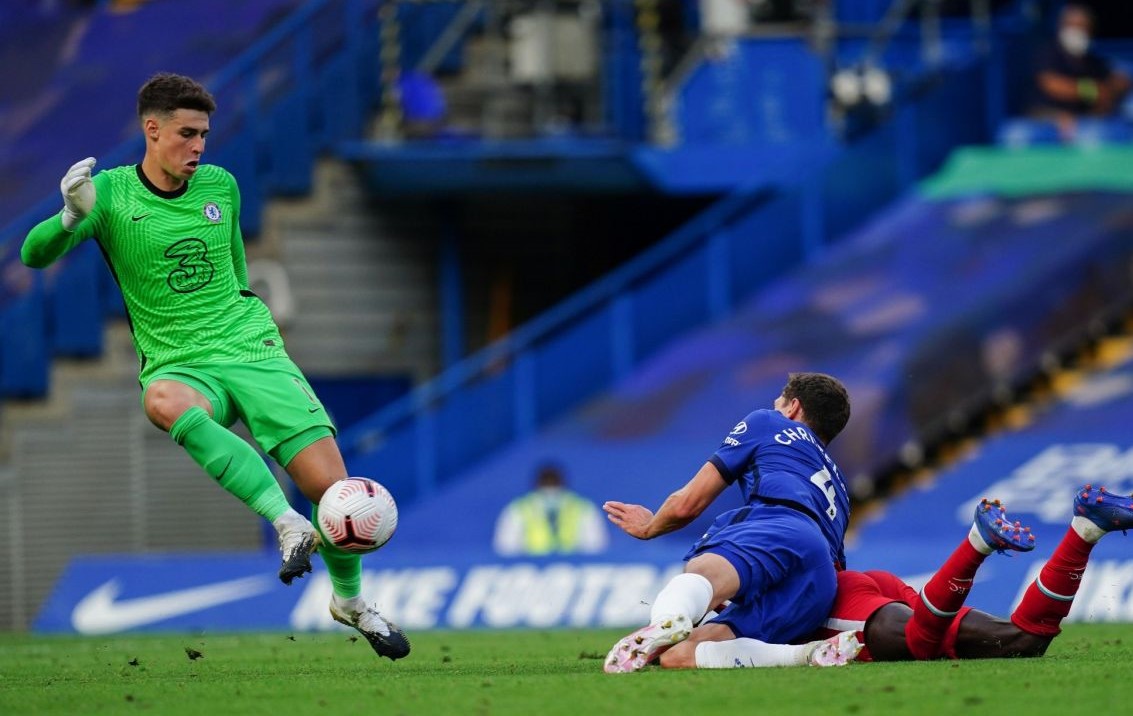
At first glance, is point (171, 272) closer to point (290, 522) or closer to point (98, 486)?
point (290, 522)

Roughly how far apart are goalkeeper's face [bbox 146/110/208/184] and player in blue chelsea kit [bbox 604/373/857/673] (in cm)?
237

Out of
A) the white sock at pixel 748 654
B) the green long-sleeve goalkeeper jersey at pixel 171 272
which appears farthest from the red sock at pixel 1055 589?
the green long-sleeve goalkeeper jersey at pixel 171 272

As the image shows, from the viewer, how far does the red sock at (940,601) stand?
8.20m

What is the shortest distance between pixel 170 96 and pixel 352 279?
43.9 feet

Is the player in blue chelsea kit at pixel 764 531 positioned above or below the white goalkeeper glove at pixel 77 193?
below

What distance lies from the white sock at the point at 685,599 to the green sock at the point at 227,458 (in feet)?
5.45

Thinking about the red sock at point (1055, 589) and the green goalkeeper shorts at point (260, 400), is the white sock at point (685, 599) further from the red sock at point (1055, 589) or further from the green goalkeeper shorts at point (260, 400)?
the green goalkeeper shorts at point (260, 400)

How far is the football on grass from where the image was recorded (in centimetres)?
840

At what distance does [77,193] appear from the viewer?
868 centimetres

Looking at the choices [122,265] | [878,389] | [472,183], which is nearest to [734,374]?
[878,389]

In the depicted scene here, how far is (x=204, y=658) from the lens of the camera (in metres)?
10.4

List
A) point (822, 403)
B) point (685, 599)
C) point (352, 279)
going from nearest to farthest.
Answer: point (685, 599)
point (822, 403)
point (352, 279)

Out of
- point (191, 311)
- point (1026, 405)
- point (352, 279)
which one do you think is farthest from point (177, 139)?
point (352, 279)

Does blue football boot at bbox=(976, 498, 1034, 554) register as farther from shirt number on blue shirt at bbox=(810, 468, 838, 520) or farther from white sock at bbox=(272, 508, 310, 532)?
white sock at bbox=(272, 508, 310, 532)
